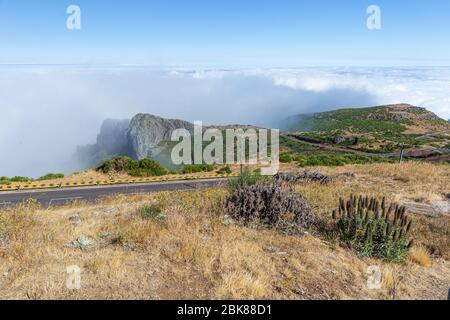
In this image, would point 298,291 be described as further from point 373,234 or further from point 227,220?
point 227,220

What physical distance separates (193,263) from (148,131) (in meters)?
106

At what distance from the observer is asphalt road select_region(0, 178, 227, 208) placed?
17.2 meters

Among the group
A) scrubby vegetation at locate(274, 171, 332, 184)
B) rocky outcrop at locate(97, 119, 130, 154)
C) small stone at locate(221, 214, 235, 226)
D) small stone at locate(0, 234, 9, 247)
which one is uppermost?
small stone at locate(0, 234, 9, 247)

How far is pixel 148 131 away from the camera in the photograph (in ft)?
351

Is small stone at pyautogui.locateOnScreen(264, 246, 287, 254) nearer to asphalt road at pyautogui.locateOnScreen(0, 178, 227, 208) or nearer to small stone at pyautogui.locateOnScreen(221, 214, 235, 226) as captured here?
small stone at pyautogui.locateOnScreen(221, 214, 235, 226)

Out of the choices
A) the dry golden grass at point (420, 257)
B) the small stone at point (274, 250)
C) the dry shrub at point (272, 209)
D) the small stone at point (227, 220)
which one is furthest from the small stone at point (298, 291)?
the small stone at point (227, 220)

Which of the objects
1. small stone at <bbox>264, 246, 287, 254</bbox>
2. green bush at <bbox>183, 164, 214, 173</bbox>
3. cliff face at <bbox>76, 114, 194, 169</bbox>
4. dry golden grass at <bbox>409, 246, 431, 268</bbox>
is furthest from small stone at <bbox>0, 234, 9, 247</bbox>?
cliff face at <bbox>76, 114, 194, 169</bbox>

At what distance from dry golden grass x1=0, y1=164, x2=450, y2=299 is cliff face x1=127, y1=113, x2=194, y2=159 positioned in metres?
95.1

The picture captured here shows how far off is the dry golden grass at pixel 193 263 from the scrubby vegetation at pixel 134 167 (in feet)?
65.2

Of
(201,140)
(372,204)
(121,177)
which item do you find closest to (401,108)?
(201,140)

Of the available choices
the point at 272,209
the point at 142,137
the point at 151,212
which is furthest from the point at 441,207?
the point at 142,137

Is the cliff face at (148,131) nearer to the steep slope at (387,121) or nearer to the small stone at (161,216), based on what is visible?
the steep slope at (387,121)

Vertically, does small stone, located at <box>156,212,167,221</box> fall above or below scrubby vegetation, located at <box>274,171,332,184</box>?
above
